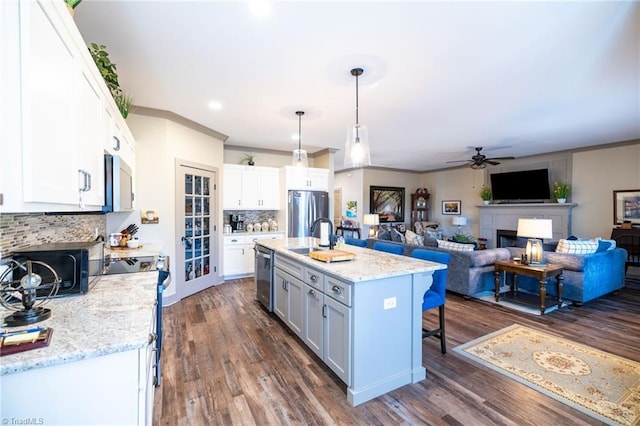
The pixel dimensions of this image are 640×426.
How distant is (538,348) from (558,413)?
3.37ft

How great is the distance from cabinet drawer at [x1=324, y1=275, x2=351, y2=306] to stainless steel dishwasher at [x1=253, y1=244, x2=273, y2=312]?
1358 millimetres

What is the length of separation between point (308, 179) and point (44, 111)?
16.6 feet

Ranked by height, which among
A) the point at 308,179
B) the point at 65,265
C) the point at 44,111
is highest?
the point at 308,179

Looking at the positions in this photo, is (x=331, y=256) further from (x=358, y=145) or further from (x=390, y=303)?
(x=358, y=145)

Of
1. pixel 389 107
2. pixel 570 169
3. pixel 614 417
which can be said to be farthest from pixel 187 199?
pixel 570 169

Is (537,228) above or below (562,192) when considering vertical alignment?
below

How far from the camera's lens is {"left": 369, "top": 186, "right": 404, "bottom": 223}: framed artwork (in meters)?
9.20

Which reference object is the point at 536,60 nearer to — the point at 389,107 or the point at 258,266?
the point at 389,107

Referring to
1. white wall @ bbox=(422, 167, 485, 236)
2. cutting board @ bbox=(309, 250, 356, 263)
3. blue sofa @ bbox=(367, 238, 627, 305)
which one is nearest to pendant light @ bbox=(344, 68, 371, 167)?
cutting board @ bbox=(309, 250, 356, 263)

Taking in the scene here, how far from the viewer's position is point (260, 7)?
75.9 inches

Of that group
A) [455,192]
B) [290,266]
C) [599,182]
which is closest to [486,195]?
[455,192]

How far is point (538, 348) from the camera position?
2863mm

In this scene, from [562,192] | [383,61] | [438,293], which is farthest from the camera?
[562,192]

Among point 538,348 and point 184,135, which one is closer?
point 538,348
